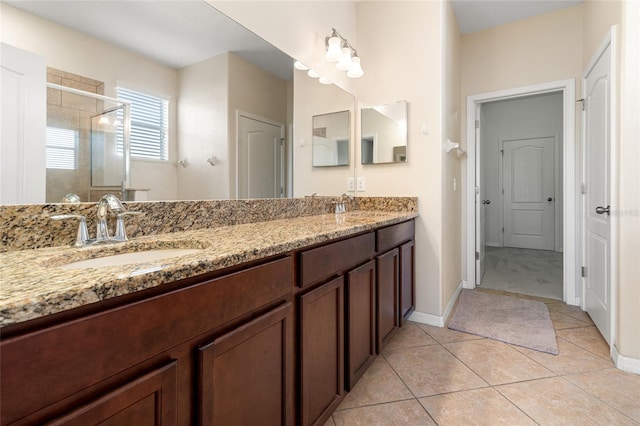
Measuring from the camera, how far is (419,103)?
93.0 inches

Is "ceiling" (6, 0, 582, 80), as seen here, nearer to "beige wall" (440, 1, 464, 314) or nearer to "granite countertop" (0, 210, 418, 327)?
"granite countertop" (0, 210, 418, 327)

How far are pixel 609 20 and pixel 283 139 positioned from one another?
7.25 ft

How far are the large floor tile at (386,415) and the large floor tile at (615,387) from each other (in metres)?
0.89

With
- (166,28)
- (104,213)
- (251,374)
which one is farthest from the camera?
(166,28)

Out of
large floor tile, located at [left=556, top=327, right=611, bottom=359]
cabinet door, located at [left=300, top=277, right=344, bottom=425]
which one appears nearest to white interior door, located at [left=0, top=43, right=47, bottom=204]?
cabinet door, located at [left=300, top=277, right=344, bottom=425]

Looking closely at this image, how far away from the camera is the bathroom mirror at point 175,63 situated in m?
0.93

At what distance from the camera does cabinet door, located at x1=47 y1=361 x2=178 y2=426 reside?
1.63 ft

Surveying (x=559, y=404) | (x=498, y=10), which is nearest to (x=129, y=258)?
(x=559, y=404)

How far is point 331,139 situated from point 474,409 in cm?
192

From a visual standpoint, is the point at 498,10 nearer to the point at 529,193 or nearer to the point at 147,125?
the point at 147,125

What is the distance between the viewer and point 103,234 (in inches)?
37.9

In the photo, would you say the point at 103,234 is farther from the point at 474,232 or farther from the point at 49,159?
the point at 474,232

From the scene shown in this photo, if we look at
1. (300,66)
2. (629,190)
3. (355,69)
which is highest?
(355,69)

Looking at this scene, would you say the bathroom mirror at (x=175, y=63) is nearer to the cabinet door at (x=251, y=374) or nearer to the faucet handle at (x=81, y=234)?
the faucet handle at (x=81, y=234)
